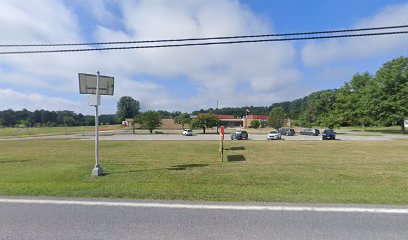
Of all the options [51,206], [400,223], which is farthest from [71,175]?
[400,223]

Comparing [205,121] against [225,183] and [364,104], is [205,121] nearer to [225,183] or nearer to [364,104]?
[364,104]

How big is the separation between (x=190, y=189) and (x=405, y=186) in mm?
6235

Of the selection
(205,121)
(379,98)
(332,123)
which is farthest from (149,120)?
(379,98)

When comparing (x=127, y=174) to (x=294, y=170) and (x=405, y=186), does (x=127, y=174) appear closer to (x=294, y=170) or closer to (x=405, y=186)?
A: (x=294, y=170)

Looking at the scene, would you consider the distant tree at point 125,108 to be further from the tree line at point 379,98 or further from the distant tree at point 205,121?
Result: the tree line at point 379,98

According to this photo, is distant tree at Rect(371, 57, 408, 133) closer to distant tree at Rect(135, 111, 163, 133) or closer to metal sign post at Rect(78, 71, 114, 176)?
distant tree at Rect(135, 111, 163, 133)

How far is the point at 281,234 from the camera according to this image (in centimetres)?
369

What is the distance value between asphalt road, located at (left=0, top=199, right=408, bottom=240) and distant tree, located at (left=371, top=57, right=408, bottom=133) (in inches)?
2155

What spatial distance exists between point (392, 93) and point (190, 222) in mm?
60529

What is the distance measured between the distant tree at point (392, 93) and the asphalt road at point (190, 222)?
5473 centimetres

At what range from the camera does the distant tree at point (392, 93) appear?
151ft

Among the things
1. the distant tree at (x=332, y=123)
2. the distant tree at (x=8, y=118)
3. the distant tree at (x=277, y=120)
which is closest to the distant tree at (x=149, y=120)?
the distant tree at (x=277, y=120)

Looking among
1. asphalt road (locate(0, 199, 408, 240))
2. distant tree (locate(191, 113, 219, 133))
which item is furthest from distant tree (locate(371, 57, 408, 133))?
asphalt road (locate(0, 199, 408, 240))

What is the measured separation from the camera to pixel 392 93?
1921 inches
